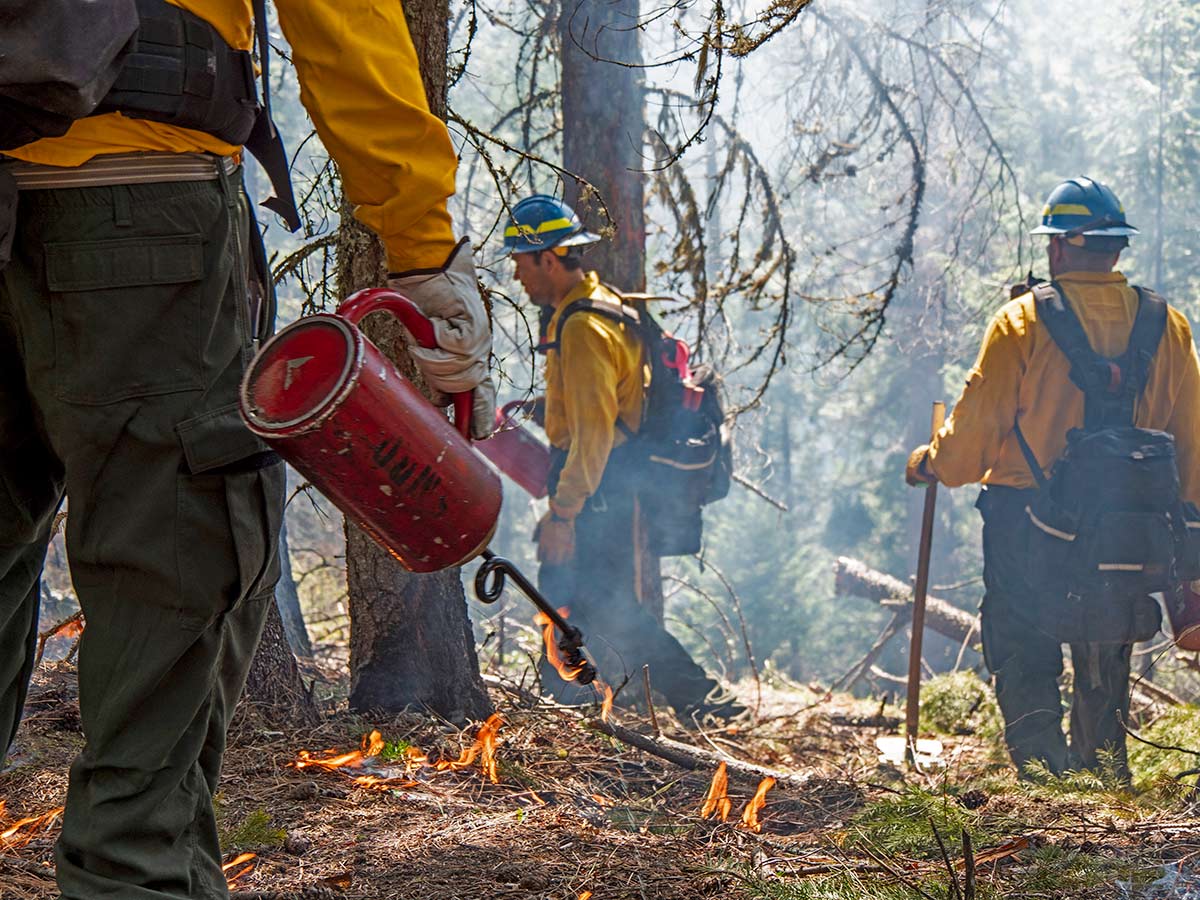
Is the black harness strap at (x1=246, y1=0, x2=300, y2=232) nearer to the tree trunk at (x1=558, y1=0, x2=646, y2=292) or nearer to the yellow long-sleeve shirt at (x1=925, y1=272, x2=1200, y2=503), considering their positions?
the yellow long-sleeve shirt at (x1=925, y1=272, x2=1200, y2=503)

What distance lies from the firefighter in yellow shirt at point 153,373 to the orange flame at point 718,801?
183 cm

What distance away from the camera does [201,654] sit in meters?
2.01

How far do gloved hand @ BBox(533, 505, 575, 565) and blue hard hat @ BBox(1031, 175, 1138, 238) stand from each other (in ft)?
9.80

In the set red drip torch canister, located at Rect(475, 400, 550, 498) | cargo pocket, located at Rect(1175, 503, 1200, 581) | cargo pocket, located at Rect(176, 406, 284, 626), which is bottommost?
cargo pocket, located at Rect(1175, 503, 1200, 581)

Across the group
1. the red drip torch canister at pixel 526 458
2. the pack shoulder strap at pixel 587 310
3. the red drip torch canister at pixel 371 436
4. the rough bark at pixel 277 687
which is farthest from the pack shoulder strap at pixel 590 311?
the red drip torch canister at pixel 371 436

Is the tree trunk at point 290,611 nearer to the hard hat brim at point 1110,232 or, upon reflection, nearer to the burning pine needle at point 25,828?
the burning pine needle at point 25,828

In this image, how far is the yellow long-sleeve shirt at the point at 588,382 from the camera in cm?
608

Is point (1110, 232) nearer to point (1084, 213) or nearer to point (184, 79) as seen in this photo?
point (1084, 213)

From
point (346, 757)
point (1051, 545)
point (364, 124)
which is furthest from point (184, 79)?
point (1051, 545)

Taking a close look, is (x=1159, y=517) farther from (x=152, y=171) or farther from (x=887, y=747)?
(x=152, y=171)

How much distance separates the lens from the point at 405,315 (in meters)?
2.09

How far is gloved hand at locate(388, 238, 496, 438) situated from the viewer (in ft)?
7.00

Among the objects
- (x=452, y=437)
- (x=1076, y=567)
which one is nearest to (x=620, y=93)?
(x=1076, y=567)

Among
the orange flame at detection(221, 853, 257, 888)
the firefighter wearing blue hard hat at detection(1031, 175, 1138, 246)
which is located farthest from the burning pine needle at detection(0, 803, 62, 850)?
the firefighter wearing blue hard hat at detection(1031, 175, 1138, 246)
